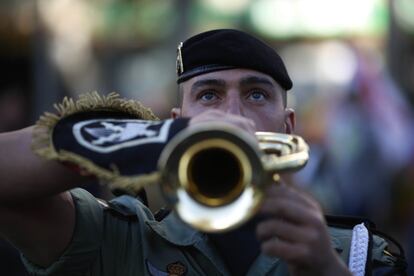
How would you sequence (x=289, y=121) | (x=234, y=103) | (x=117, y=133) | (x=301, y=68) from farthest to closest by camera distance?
(x=301, y=68)
(x=289, y=121)
(x=234, y=103)
(x=117, y=133)

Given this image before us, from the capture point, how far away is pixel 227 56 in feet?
12.7

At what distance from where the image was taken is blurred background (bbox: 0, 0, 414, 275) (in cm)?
861

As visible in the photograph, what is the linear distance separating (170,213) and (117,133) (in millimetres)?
857

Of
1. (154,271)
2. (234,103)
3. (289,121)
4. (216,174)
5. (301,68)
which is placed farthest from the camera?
(301,68)

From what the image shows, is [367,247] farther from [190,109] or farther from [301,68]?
[301,68]

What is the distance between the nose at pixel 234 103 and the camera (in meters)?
3.74

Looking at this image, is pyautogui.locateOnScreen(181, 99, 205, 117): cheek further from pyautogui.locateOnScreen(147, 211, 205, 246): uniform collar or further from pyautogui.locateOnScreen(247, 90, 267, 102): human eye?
pyautogui.locateOnScreen(147, 211, 205, 246): uniform collar

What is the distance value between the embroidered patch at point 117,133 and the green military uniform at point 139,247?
1.92ft

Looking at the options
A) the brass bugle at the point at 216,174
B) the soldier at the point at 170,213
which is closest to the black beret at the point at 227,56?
the soldier at the point at 170,213

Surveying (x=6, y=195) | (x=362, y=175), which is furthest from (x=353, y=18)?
(x=6, y=195)

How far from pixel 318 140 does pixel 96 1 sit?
10.3 feet

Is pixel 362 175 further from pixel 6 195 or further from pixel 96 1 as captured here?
pixel 6 195

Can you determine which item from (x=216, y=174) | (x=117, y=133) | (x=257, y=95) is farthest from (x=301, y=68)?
(x=216, y=174)

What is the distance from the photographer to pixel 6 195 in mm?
3115
